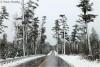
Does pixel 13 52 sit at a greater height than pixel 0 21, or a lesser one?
lesser

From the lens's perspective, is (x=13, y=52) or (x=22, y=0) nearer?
(x=13, y=52)

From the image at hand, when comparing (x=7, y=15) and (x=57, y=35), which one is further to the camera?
(x=57, y=35)

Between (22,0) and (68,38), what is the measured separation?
73077 millimetres

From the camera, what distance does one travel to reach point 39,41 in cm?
12800

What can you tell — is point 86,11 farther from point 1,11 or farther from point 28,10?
point 1,11

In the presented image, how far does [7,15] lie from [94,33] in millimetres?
100193


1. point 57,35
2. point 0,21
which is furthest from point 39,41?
point 0,21

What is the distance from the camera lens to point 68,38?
13175 centimetres

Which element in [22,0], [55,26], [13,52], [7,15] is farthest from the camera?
[55,26]

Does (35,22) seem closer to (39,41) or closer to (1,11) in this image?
(1,11)

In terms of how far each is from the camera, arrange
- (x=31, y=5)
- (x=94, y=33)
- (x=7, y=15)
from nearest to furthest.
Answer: (x=31, y=5) → (x=7, y=15) → (x=94, y=33)

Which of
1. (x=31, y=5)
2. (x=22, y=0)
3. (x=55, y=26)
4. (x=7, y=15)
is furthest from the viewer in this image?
(x=55, y=26)

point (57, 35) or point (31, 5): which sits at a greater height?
point (31, 5)

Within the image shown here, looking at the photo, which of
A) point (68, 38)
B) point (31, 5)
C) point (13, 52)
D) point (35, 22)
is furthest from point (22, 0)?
point (68, 38)
